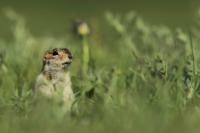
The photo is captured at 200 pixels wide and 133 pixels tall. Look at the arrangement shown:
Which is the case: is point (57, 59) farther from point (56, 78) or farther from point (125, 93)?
point (125, 93)

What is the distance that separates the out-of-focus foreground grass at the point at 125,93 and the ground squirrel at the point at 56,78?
0.27ft

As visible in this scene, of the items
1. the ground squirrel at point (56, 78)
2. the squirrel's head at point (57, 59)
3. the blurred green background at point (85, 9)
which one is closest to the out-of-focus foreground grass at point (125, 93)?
the ground squirrel at point (56, 78)

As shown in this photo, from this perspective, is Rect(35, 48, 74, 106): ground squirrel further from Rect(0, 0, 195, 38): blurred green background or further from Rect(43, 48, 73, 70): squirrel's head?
Rect(0, 0, 195, 38): blurred green background

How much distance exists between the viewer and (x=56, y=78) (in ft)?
13.5

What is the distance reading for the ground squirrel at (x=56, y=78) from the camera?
13.1ft

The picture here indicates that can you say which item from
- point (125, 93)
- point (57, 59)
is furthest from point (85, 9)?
point (57, 59)

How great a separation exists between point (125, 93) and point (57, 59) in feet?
1.50

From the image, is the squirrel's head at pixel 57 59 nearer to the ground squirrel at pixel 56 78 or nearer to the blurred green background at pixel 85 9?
the ground squirrel at pixel 56 78

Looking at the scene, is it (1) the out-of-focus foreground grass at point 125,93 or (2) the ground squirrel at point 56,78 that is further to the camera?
(2) the ground squirrel at point 56,78

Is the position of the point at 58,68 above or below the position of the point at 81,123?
above

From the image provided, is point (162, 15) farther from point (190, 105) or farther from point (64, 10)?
point (190, 105)

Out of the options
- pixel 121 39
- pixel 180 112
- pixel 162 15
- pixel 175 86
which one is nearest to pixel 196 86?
pixel 175 86

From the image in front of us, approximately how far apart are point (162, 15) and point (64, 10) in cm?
263

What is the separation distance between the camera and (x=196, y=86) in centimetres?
423
